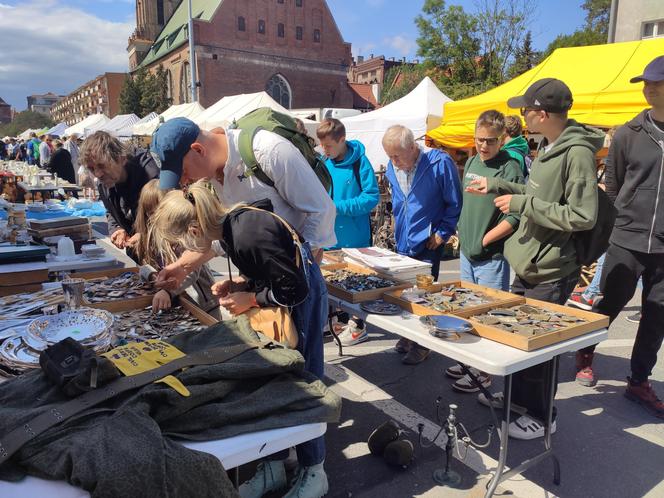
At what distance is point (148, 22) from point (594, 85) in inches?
2534

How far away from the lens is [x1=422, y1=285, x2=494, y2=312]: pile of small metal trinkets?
7.24 feet

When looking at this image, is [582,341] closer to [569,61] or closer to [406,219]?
[406,219]

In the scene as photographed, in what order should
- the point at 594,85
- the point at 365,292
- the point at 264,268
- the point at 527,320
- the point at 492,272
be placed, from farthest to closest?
the point at 594,85, the point at 492,272, the point at 365,292, the point at 527,320, the point at 264,268

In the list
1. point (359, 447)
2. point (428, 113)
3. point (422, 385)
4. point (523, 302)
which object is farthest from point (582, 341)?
point (428, 113)

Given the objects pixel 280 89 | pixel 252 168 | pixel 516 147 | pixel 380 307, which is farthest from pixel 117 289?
pixel 280 89

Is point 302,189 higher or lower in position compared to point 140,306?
higher

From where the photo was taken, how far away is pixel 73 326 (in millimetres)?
1788

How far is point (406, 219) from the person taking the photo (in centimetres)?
328

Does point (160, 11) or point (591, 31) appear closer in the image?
point (591, 31)

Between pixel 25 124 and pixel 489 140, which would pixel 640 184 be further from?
pixel 25 124

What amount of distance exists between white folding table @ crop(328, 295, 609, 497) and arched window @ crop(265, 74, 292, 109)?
138 feet

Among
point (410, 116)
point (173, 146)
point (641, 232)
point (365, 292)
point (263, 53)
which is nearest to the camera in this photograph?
point (173, 146)

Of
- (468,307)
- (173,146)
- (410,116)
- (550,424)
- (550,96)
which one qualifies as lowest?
(550,424)

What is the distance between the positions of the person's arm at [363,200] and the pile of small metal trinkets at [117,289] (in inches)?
58.0
